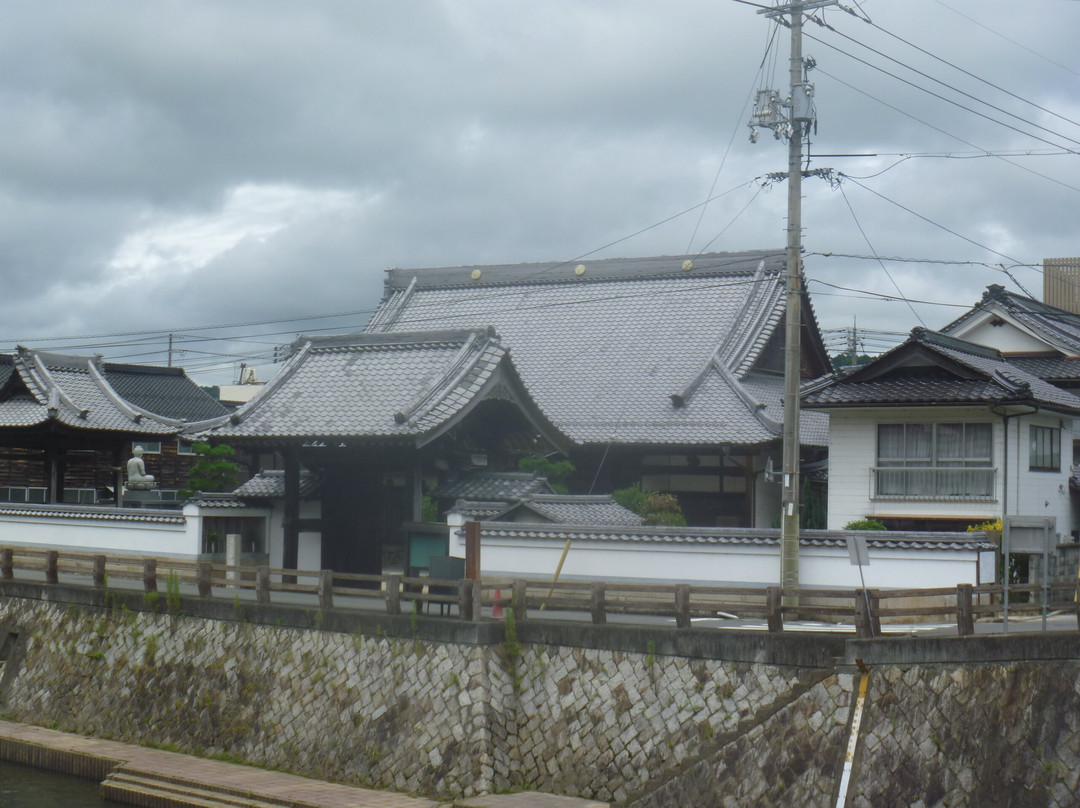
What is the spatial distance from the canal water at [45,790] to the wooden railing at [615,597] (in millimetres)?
3788

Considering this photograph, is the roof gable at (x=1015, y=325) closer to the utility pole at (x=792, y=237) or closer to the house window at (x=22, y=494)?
the utility pole at (x=792, y=237)

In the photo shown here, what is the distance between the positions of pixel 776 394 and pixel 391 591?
18.3 m

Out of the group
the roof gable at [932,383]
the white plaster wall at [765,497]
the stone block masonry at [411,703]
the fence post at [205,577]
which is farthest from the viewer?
the white plaster wall at [765,497]

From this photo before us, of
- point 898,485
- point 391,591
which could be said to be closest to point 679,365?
point 898,485

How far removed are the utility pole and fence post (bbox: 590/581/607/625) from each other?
3.38 metres

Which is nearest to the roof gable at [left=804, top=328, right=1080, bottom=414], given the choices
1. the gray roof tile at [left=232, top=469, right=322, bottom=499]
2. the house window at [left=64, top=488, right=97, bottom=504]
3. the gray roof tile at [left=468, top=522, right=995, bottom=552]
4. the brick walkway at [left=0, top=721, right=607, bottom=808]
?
the gray roof tile at [left=468, top=522, right=995, bottom=552]

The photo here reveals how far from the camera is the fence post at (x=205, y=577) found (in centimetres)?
2181

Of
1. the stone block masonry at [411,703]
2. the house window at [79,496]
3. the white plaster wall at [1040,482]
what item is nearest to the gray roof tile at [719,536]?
the stone block masonry at [411,703]

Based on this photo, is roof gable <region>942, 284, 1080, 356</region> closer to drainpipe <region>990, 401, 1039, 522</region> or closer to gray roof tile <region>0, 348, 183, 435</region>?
drainpipe <region>990, 401, 1039, 522</region>

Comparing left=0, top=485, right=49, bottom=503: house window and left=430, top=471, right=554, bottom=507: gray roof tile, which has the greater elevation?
left=430, top=471, right=554, bottom=507: gray roof tile

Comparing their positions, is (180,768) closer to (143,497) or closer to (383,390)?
(383,390)

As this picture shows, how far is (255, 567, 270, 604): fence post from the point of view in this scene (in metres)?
20.6

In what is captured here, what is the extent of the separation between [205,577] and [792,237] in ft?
39.7

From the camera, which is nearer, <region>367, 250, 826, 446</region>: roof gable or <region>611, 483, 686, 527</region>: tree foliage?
<region>611, 483, 686, 527</region>: tree foliage
